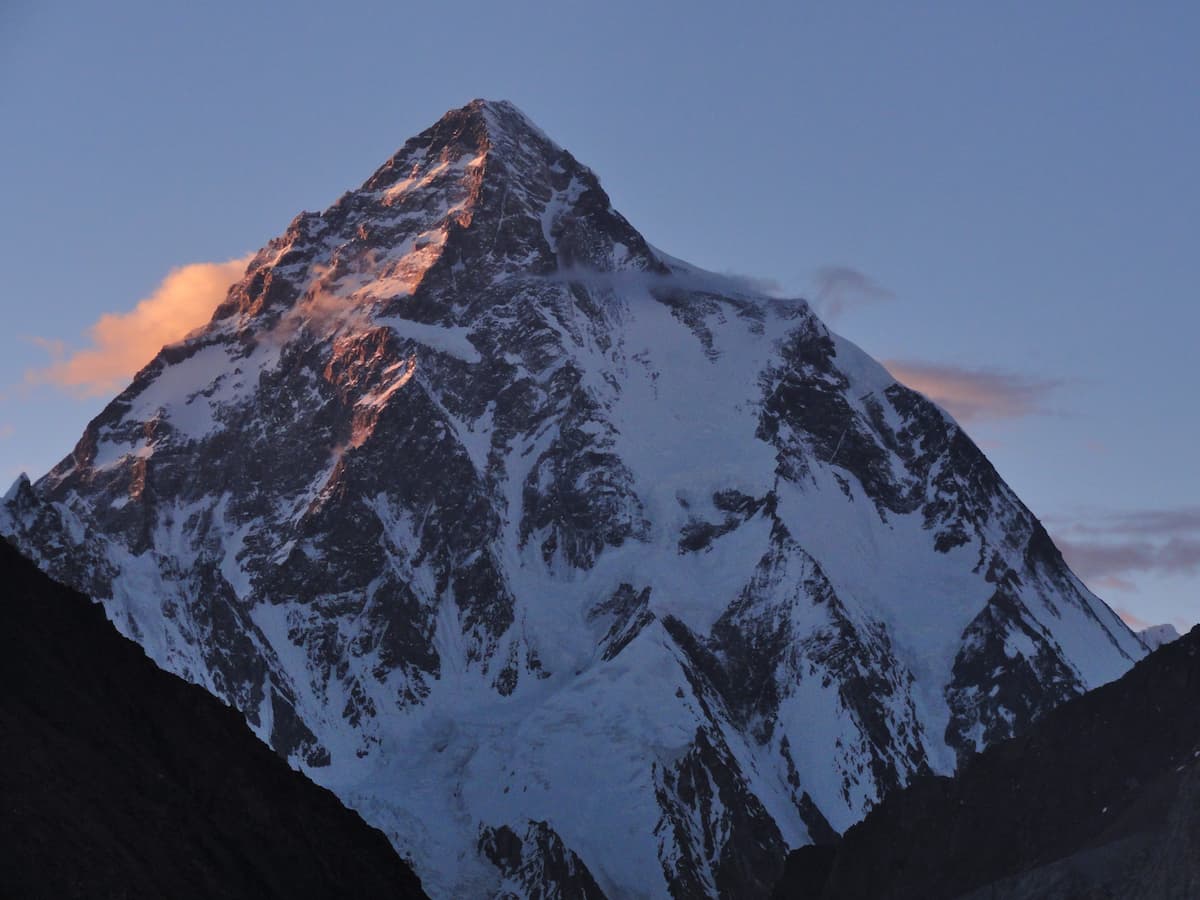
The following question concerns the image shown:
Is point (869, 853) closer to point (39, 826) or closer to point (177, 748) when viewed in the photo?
point (177, 748)

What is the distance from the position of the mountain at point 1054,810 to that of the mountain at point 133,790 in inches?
1480

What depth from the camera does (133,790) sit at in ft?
429

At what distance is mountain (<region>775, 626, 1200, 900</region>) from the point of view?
142500 mm

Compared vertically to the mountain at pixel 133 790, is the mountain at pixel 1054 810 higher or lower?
lower

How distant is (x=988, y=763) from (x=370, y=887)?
50.9 m

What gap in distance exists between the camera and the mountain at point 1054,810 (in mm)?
142500

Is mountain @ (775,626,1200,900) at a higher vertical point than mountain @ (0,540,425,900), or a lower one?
lower

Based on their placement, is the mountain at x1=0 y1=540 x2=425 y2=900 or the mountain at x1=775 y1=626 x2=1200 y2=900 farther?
the mountain at x1=775 y1=626 x2=1200 y2=900

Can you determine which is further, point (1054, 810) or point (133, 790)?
point (1054, 810)

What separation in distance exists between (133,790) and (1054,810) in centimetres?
6181

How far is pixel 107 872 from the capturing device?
12088cm

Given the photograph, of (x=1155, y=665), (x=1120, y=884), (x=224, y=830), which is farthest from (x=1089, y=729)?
(x=224, y=830)

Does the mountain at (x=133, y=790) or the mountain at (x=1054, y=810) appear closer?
the mountain at (x=133, y=790)

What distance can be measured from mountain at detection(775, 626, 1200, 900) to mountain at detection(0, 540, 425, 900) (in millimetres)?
37603
